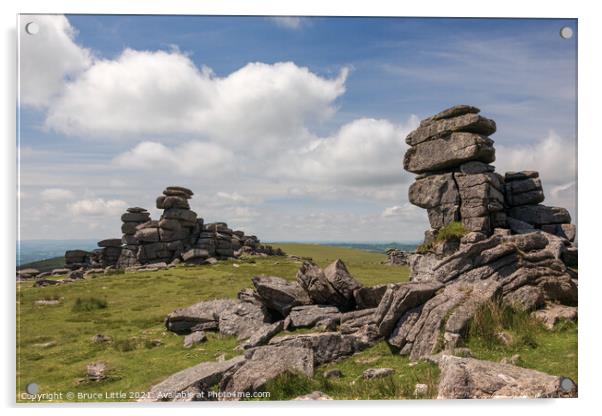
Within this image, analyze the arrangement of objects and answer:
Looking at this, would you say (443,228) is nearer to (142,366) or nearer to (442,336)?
(442,336)

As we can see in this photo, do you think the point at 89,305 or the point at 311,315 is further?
the point at 89,305

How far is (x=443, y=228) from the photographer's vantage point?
92.9 feet

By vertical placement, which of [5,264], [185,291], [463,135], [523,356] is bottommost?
[185,291]

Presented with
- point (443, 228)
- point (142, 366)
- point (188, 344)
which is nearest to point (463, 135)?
point (443, 228)

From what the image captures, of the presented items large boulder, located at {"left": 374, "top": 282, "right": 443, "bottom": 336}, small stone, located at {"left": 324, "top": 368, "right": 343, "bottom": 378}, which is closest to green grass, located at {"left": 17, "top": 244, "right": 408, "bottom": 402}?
small stone, located at {"left": 324, "top": 368, "right": 343, "bottom": 378}

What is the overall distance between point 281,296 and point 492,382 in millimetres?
12239

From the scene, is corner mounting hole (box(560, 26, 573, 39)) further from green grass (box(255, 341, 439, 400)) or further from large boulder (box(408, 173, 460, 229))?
large boulder (box(408, 173, 460, 229))

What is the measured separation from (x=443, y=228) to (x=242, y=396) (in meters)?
20.8

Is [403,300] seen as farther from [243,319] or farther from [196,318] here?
[196,318]

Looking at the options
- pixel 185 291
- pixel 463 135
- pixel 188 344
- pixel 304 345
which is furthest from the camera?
pixel 185 291

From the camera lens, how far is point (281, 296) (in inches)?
810

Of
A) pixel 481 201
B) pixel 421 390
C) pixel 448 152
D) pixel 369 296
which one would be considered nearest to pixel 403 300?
pixel 421 390

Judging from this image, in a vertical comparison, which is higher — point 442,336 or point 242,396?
point 442,336

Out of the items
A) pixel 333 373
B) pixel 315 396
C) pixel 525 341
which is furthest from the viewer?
pixel 333 373
